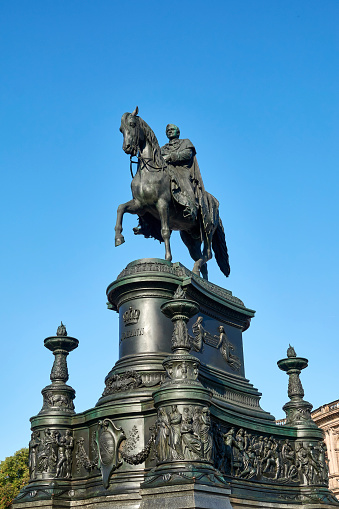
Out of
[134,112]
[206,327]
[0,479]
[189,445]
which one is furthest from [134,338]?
[0,479]

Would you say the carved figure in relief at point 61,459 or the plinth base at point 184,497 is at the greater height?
the carved figure in relief at point 61,459

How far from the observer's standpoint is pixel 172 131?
2175cm

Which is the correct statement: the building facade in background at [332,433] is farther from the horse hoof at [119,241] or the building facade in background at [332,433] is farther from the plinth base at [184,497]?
the plinth base at [184,497]

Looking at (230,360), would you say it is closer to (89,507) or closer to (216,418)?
(216,418)

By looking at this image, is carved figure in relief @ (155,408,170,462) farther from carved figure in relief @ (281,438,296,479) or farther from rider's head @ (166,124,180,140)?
rider's head @ (166,124,180,140)

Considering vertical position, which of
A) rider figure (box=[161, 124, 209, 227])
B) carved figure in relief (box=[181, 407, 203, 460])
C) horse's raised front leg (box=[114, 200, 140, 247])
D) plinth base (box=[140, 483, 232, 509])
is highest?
rider figure (box=[161, 124, 209, 227])

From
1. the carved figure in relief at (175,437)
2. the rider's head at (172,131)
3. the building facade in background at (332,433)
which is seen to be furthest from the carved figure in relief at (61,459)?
the building facade in background at (332,433)

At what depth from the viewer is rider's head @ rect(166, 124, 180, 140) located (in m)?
21.7

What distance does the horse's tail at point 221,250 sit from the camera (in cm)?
2253

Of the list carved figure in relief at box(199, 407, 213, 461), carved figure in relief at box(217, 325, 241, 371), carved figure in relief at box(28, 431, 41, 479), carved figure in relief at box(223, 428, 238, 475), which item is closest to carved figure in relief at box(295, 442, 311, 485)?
carved figure in relief at box(217, 325, 241, 371)

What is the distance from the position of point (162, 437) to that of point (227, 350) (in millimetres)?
5064

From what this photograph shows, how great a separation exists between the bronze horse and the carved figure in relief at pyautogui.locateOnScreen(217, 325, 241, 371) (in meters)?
2.14

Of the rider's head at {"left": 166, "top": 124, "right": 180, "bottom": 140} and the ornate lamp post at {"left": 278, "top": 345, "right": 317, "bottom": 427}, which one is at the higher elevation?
the rider's head at {"left": 166, "top": 124, "right": 180, "bottom": 140}

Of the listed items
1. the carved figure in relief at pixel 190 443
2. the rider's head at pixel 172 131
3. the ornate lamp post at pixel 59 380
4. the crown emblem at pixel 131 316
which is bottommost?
the carved figure in relief at pixel 190 443
